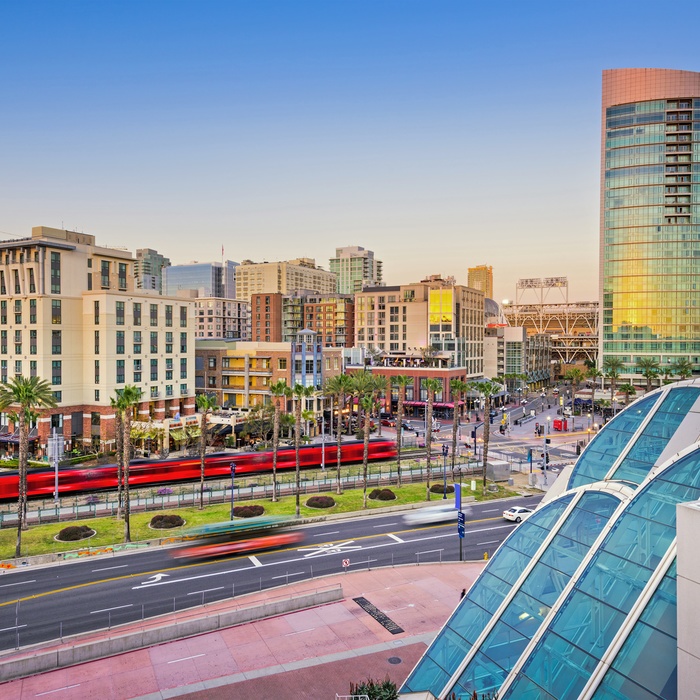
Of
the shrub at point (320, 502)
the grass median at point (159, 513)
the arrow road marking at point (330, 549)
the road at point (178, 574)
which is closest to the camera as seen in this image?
the road at point (178, 574)

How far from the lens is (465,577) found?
40875 millimetres

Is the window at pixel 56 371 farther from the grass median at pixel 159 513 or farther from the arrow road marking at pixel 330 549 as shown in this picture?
the arrow road marking at pixel 330 549

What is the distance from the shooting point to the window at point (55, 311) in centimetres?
8538

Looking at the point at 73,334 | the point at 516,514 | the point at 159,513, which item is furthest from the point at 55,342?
the point at 516,514

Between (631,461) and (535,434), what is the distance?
82.4m

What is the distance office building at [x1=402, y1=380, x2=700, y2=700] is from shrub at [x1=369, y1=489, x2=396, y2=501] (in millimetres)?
37419

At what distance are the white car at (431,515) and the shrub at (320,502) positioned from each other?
7998 mm

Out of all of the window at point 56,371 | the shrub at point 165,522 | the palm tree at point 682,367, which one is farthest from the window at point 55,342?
the palm tree at point 682,367

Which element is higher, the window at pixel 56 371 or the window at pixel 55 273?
the window at pixel 55 273

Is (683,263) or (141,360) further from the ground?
(683,263)

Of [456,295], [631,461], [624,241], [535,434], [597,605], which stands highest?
[624,241]

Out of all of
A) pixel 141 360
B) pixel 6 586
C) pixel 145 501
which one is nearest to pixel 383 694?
pixel 6 586

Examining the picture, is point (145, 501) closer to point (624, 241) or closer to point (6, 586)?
point (6, 586)

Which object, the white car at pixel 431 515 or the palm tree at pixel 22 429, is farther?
the white car at pixel 431 515
